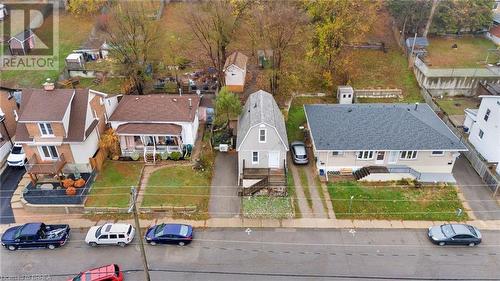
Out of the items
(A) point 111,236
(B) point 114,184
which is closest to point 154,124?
(B) point 114,184

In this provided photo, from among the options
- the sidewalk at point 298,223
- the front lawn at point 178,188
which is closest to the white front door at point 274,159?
the front lawn at point 178,188

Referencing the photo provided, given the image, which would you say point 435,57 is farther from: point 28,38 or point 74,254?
point 28,38

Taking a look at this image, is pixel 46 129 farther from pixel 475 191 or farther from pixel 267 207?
pixel 475 191

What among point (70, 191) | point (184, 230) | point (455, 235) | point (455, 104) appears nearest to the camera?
point (455, 235)

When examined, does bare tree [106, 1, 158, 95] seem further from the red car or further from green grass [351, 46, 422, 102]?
green grass [351, 46, 422, 102]

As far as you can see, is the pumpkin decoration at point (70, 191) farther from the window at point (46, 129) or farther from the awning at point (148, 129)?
the awning at point (148, 129)

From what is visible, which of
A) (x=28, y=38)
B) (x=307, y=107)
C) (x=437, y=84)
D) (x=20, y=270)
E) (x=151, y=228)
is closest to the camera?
(x=20, y=270)

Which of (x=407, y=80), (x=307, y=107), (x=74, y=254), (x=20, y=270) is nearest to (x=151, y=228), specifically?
(x=74, y=254)
